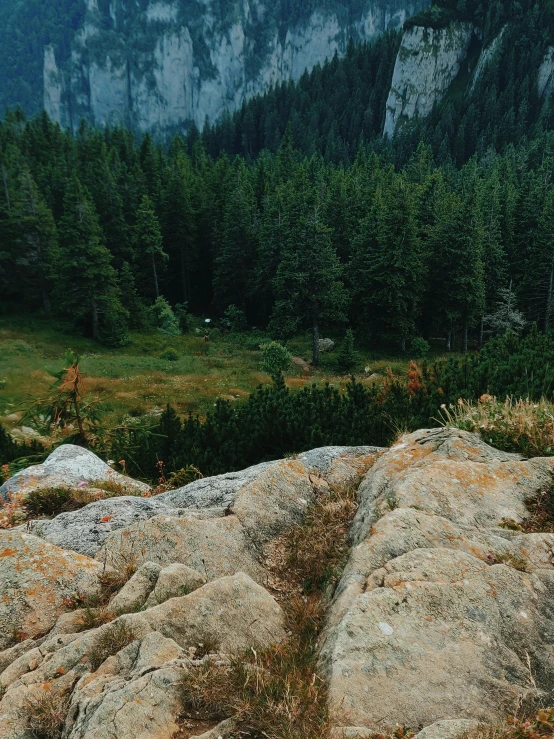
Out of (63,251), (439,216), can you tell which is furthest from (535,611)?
(439,216)

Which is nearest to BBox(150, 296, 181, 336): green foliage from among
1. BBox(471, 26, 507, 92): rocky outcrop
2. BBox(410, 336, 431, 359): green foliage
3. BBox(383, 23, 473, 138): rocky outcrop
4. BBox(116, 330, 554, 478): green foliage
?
BBox(410, 336, 431, 359): green foliage

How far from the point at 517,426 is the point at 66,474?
6462 mm

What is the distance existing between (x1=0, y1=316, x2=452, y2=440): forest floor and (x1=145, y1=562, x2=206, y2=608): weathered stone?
17477mm

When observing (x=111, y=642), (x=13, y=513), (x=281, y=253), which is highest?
(x=281, y=253)

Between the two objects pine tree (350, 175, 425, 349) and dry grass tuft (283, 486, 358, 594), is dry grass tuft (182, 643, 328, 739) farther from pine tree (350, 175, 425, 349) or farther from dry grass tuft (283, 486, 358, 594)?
pine tree (350, 175, 425, 349)

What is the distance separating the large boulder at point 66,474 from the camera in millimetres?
6631

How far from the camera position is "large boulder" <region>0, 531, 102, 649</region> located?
371cm

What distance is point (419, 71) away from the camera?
149 meters

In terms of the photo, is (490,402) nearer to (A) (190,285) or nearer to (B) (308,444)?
(B) (308,444)

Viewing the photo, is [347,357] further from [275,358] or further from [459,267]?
[459,267]

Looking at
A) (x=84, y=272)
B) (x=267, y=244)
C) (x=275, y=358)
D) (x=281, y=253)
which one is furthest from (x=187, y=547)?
(x=267, y=244)

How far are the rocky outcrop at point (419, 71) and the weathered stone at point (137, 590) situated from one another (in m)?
168

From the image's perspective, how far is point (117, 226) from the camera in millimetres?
58344

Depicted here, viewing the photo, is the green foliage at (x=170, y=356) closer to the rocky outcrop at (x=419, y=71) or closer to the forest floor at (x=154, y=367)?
the forest floor at (x=154, y=367)
